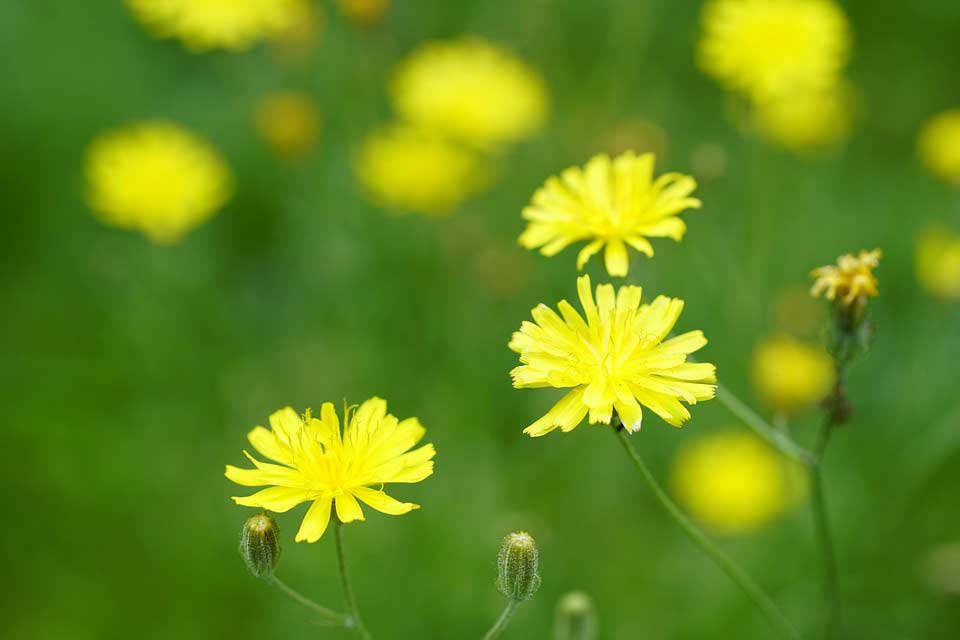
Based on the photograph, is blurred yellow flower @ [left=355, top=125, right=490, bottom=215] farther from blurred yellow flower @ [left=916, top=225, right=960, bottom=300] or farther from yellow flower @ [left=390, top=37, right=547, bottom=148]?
blurred yellow flower @ [left=916, top=225, right=960, bottom=300]

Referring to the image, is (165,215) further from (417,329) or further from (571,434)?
(571,434)

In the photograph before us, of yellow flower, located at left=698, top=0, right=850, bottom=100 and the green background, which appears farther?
yellow flower, located at left=698, top=0, right=850, bottom=100

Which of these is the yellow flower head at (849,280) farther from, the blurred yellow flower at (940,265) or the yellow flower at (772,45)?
the blurred yellow flower at (940,265)

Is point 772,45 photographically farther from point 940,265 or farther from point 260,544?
point 260,544

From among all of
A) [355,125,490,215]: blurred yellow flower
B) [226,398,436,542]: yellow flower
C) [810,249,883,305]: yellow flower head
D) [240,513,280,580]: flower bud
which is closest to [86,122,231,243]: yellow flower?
[355,125,490,215]: blurred yellow flower

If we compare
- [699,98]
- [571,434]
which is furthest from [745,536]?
[699,98]

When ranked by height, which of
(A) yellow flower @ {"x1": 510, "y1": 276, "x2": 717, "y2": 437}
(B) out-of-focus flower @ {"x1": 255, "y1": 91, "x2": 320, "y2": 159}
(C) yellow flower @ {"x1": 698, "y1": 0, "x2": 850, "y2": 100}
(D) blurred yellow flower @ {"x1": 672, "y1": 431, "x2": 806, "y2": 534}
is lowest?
(A) yellow flower @ {"x1": 510, "y1": 276, "x2": 717, "y2": 437}

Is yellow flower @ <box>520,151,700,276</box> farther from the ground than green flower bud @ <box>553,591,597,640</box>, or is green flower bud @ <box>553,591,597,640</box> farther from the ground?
yellow flower @ <box>520,151,700,276</box>
